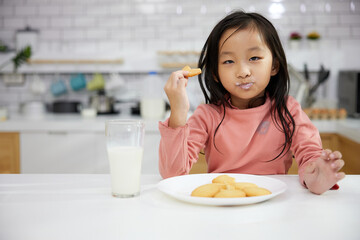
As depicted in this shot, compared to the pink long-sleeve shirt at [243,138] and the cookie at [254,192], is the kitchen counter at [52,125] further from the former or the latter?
the cookie at [254,192]

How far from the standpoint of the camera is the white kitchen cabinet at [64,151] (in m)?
2.72

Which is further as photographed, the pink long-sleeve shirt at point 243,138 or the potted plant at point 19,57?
the potted plant at point 19,57

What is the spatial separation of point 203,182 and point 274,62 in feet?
1.92

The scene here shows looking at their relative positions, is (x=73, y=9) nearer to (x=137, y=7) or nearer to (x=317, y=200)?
(x=137, y=7)

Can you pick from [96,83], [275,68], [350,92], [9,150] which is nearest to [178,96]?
[275,68]

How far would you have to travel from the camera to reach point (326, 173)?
799 millimetres

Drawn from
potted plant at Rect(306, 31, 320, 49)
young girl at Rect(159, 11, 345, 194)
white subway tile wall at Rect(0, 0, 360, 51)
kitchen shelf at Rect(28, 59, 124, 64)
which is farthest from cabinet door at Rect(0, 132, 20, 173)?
potted plant at Rect(306, 31, 320, 49)

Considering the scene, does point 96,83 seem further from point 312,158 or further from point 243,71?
point 312,158

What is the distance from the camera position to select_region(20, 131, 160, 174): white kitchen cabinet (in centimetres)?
272

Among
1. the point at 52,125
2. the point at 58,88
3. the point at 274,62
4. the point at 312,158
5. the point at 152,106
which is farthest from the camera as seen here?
the point at 58,88

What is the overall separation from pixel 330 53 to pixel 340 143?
3.46 ft

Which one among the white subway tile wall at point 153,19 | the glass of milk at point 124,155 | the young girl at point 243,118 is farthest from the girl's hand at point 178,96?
the white subway tile wall at point 153,19

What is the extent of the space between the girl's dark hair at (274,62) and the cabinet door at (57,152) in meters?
1.61

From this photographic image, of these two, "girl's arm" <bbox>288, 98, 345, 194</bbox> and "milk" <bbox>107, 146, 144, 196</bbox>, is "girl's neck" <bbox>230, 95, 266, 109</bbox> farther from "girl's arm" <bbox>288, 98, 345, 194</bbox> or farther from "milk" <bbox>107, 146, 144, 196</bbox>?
"milk" <bbox>107, 146, 144, 196</bbox>
